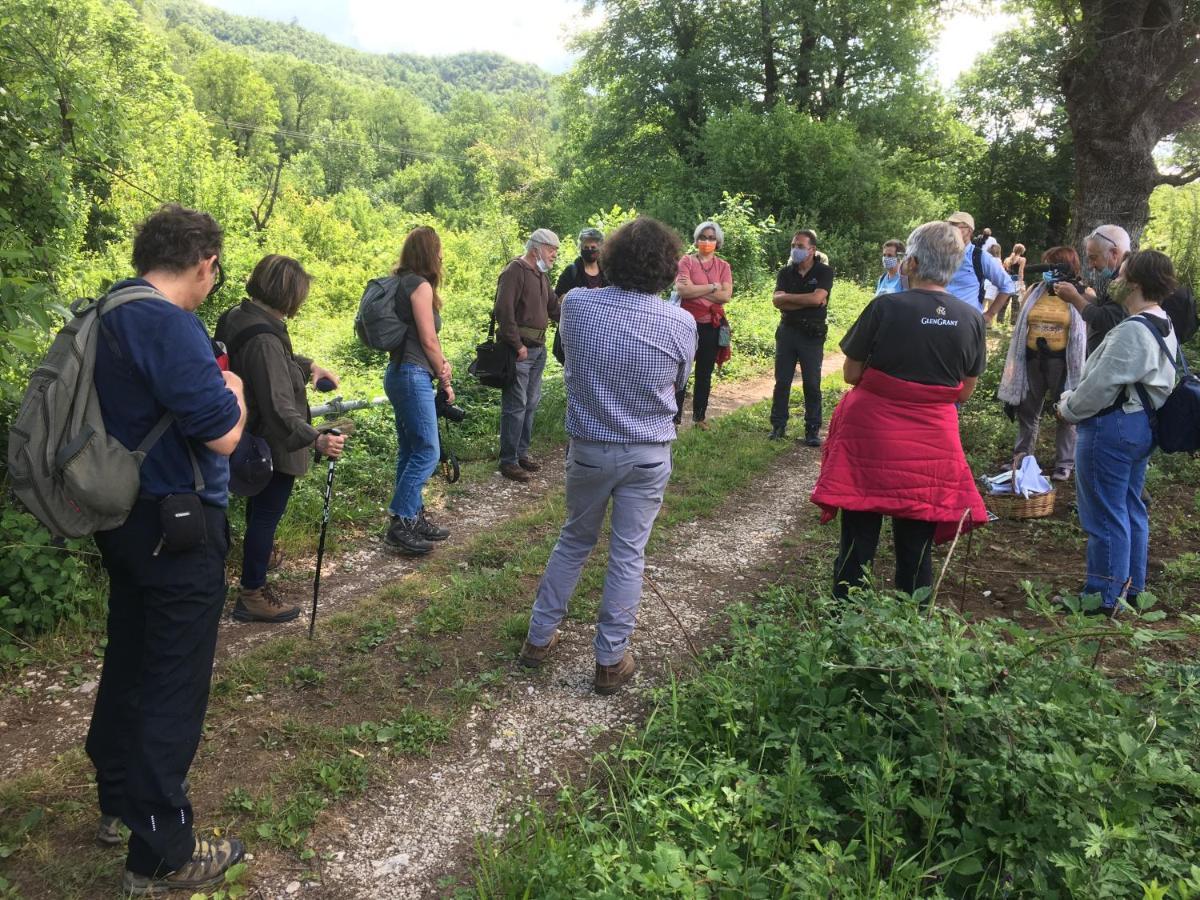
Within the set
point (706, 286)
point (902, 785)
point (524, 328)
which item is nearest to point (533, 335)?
point (524, 328)

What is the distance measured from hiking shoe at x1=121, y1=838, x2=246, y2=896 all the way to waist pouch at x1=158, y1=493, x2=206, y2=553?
100cm

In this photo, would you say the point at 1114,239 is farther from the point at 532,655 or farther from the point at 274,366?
the point at 274,366

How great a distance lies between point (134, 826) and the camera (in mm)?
2369

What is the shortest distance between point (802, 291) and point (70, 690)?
21.3 ft

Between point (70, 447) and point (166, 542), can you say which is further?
point (166, 542)

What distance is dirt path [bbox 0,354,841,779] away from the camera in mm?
3182

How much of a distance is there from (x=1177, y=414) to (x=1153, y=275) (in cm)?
73

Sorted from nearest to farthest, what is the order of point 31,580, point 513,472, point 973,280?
1. point 31,580
2. point 513,472
3. point 973,280

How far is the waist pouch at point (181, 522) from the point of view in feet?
7.60

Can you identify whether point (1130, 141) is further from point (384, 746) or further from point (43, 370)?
point (43, 370)

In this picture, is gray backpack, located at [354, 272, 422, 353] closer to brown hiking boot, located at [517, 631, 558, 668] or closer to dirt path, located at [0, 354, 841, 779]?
dirt path, located at [0, 354, 841, 779]

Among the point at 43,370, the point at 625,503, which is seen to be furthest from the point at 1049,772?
the point at 43,370

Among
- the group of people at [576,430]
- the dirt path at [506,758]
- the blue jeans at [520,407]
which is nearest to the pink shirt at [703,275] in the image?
the blue jeans at [520,407]

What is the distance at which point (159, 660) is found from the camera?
2.38 metres
